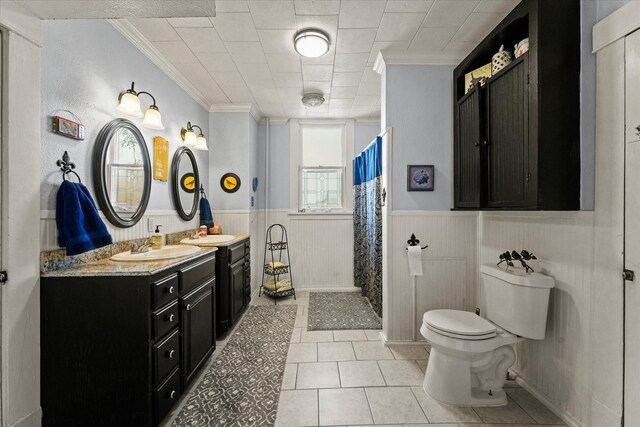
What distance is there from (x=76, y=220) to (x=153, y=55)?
5.24 ft

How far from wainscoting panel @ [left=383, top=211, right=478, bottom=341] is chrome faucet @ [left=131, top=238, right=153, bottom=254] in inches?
76.6

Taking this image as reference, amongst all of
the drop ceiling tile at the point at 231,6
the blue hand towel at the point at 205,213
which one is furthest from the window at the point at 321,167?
the drop ceiling tile at the point at 231,6

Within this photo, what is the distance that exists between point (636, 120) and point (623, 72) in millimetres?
252

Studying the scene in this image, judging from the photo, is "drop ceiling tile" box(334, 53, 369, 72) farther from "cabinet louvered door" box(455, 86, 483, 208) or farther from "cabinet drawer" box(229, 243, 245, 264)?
"cabinet drawer" box(229, 243, 245, 264)

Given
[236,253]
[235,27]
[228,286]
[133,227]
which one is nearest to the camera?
[235,27]

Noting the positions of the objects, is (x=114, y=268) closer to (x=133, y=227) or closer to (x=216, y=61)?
(x=133, y=227)

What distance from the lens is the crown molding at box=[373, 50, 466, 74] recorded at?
8.18 feet

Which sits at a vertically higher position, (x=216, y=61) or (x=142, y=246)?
(x=216, y=61)

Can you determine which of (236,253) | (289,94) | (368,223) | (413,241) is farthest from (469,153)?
(236,253)

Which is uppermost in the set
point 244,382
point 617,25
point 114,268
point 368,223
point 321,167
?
point 617,25

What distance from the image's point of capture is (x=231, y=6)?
1.87 m

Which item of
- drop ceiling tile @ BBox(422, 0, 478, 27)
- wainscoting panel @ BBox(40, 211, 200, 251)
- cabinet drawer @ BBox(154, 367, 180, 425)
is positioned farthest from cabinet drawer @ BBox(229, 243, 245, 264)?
drop ceiling tile @ BBox(422, 0, 478, 27)

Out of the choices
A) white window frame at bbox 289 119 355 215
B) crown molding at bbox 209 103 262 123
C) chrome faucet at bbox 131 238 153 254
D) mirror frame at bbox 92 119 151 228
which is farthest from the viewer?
white window frame at bbox 289 119 355 215

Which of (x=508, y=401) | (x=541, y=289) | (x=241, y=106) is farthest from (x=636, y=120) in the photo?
(x=241, y=106)
